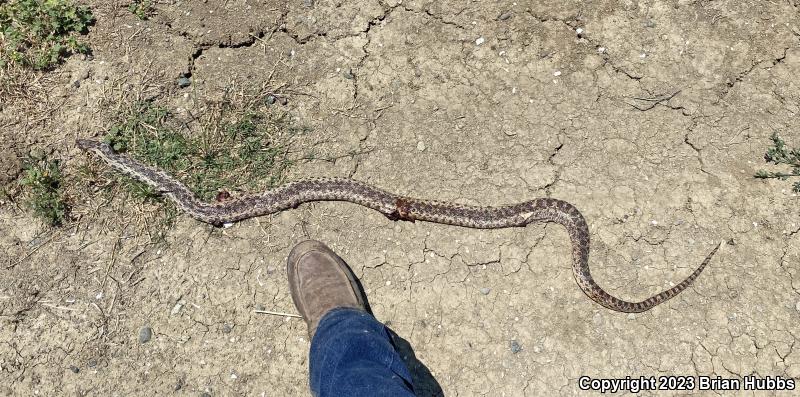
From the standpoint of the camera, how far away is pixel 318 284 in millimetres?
5594

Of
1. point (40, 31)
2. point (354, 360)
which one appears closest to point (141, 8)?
point (40, 31)

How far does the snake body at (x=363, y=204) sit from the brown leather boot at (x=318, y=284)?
0.68m

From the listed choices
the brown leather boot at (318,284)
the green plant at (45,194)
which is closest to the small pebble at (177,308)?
the brown leather boot at (318,284)

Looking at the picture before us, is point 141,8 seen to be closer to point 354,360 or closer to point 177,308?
point 177,308

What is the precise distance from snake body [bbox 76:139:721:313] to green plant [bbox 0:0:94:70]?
1.54 metres

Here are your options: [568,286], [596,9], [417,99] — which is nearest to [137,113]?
[417,99]

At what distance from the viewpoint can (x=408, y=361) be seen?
18.1ft

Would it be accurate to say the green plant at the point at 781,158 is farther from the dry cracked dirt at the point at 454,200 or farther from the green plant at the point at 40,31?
the green plant at the point at 40,31

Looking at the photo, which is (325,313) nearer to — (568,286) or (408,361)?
(408,361)

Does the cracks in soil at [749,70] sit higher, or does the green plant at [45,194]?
the cracks in soil at [749,70]

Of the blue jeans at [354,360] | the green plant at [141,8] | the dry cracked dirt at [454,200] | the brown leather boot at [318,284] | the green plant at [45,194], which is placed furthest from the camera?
the green plant at [141,8]

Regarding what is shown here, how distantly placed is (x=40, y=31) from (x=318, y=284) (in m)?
5.07

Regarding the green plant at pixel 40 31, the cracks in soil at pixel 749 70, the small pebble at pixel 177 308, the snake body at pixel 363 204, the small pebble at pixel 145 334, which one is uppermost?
the green plant at pixel 40 31

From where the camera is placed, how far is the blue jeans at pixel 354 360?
4523 mm
